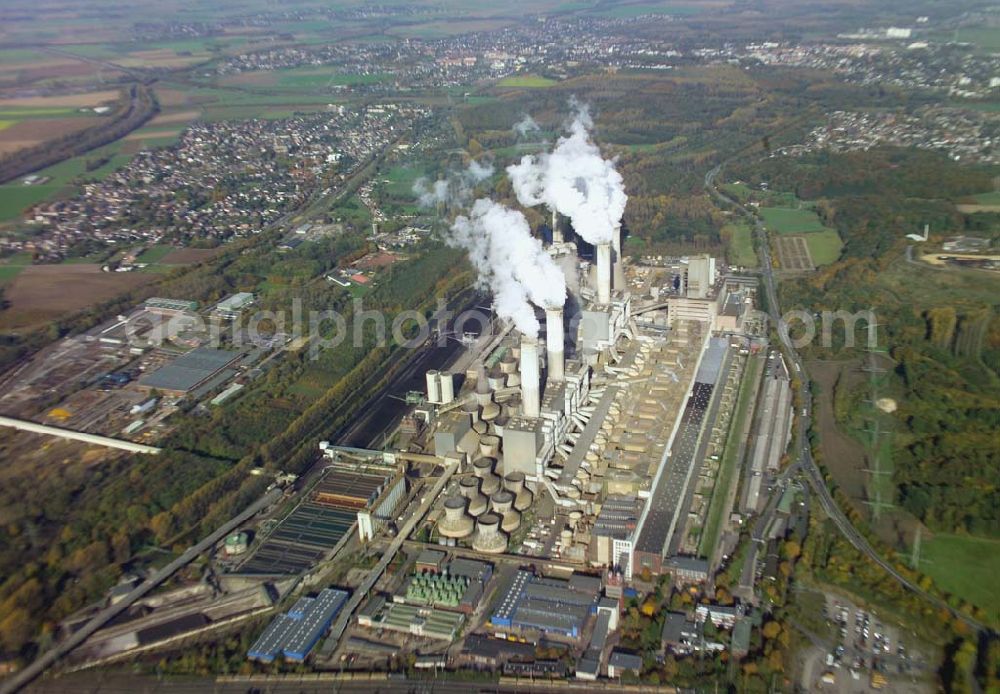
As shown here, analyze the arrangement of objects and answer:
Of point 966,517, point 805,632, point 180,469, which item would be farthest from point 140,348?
point 966,517

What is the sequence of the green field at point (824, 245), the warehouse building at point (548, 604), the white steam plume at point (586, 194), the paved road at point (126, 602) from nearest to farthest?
the paved road at point (126, 602) → the warehouse building at point (548, 604) → the white steam plume at point (586, 194) → the green field at point (824, 245)

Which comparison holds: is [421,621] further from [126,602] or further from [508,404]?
[508,404]

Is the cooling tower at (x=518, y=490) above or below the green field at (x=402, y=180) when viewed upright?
below

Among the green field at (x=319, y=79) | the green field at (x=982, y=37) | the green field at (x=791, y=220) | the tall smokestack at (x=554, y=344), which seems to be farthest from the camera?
the green field at (x=319, y=79)

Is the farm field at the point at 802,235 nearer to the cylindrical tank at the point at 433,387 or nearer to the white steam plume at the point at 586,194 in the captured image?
the white steam plume at the point at 586,194

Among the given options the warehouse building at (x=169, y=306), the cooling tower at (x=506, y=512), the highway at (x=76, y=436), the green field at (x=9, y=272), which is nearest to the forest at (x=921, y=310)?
the cooling tower at (x=506, y=512)

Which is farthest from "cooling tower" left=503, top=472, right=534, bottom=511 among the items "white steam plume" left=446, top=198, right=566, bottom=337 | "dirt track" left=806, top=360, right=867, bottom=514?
"dirt track" left=806, top=360, right=867, bottom=514
